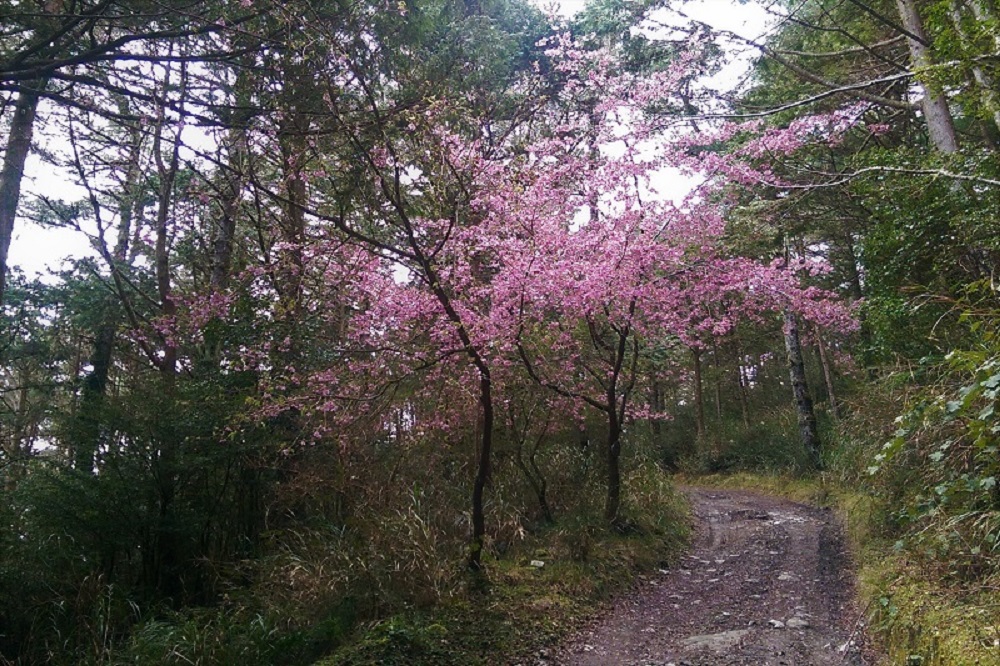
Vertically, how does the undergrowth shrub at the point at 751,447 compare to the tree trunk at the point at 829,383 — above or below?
below

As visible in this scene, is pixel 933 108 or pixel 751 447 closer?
pixel 933 108

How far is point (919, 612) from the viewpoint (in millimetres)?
3801

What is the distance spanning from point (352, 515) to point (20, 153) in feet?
21.3

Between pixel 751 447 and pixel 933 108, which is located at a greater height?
pixel 933 108

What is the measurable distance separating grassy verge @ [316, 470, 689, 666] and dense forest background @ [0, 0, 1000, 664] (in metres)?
0.06

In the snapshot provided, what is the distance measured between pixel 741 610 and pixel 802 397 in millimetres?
8630

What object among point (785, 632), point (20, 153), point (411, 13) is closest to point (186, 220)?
point (20, 153)

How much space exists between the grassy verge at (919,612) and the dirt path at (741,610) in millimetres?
255

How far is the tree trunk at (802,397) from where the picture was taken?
12.5 m

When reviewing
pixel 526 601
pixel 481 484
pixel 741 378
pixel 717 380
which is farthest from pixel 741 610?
pixel 741 378

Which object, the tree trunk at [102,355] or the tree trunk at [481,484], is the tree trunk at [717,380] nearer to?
the tree trunk at [481,484]

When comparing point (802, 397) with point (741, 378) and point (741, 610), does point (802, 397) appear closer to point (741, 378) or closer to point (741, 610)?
point (741, 378)

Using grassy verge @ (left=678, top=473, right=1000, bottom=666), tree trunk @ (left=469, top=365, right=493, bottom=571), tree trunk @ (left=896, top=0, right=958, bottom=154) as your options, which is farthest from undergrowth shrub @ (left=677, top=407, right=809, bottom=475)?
tree trunk @ (left=469, top=365, right=493, bottom=571)

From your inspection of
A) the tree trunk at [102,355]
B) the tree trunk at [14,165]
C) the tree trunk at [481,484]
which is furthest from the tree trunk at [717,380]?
the tree trunk at [14,165]
